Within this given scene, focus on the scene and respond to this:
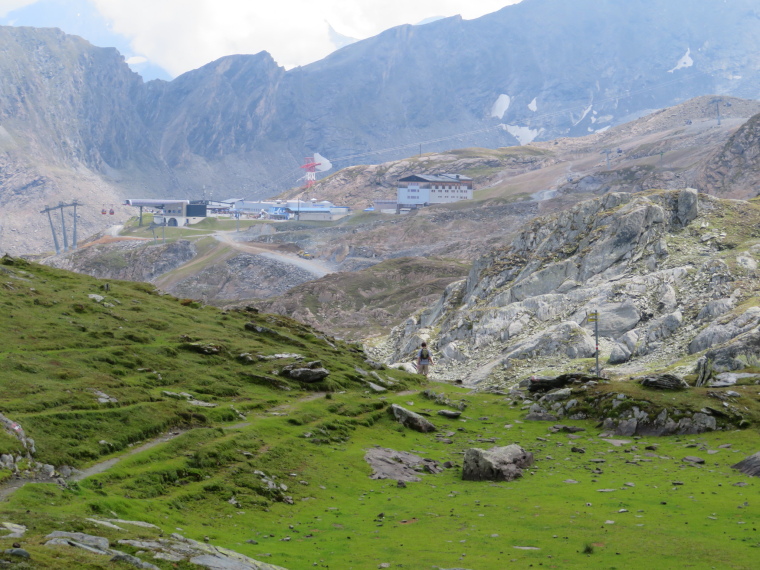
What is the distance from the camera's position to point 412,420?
1983 inches

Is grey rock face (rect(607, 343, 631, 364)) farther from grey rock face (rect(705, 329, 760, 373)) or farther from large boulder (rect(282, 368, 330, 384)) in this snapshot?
large boulder (rect(282, 368, 330, 384))

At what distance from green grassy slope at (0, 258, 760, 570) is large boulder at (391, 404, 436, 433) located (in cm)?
85

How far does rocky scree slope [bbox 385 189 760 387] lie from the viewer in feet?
244

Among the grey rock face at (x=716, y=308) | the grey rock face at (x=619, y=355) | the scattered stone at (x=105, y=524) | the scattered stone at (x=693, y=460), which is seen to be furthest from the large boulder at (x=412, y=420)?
the grey rock face at (x=716, y=308)

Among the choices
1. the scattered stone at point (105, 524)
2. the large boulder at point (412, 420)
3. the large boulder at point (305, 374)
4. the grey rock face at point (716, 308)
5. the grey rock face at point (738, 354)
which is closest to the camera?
the scattered stone at point (105, 524)

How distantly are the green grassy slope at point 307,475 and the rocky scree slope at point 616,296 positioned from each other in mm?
21709

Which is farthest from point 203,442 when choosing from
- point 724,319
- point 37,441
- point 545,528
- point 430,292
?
point 430,292

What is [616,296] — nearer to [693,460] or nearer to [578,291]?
[578,291]

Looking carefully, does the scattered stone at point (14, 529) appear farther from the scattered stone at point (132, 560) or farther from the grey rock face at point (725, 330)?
the grey rock face at point (725, 330)

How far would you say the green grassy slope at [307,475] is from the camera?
82.6ft

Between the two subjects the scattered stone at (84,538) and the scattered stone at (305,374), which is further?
the scattered stone at (305,374)

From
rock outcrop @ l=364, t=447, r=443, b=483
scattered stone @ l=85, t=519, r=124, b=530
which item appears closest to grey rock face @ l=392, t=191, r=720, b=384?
rock outcrop @ l=364, t=447, r=443, b=483

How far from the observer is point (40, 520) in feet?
71.5

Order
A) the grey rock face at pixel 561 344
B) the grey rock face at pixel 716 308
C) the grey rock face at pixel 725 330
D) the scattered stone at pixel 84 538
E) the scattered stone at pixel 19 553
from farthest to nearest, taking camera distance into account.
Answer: the grey rock face at pixel 561 344, the grey rock face at pixel 716 308, the grey rock face at pixel 725 330, the scattered stone at pixel 84 538, the scattered stone at pixel 19 553
